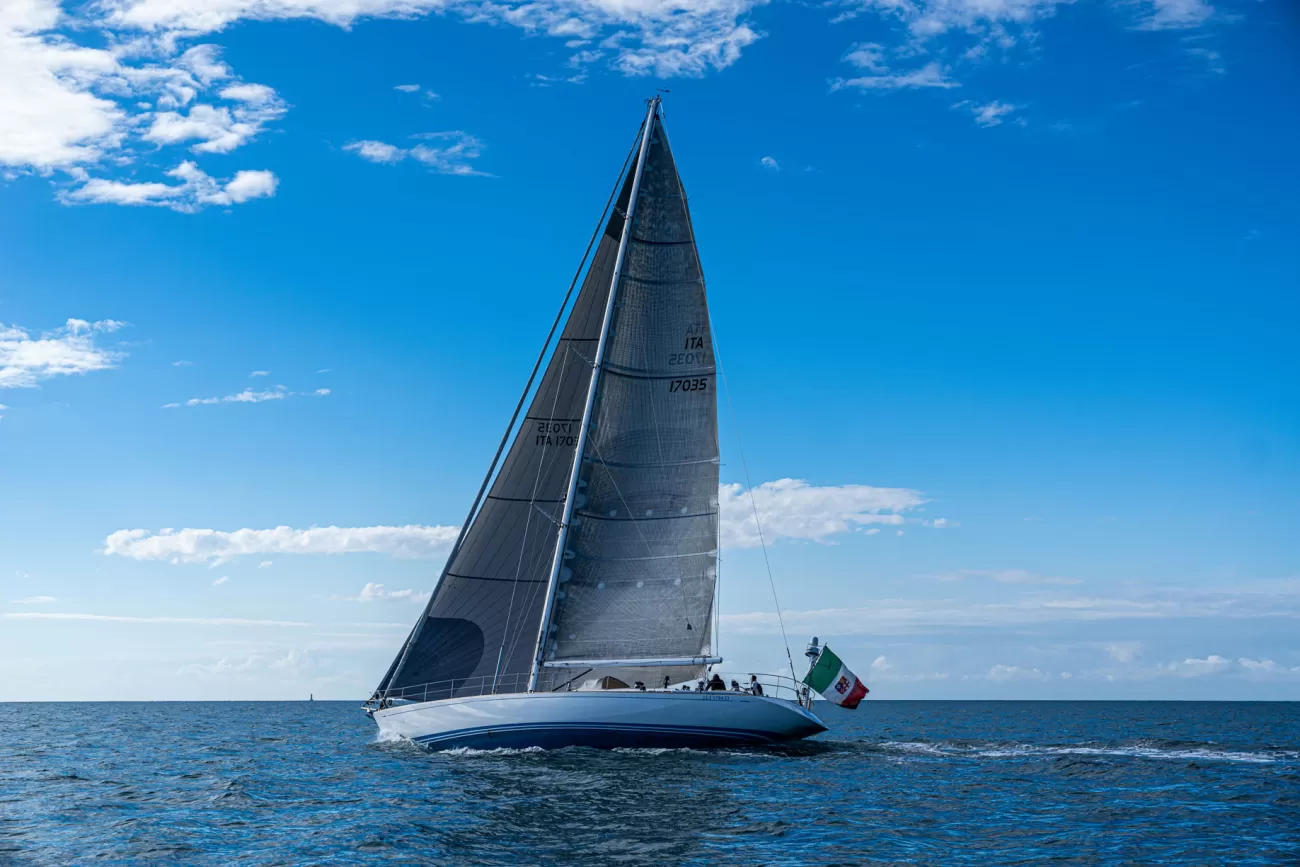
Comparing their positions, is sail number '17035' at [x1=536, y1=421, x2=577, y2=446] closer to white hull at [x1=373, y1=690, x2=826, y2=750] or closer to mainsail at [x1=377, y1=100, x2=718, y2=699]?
mainsail at [x1=377, y1=100, x2=718, y2=699]

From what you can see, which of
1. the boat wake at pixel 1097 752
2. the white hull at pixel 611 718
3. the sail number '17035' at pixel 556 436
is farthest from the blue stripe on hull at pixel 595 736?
the boat wake at pixel 1097 752

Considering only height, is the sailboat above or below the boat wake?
above

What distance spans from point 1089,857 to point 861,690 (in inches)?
501

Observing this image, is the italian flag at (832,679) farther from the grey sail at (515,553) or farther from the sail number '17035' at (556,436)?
the sail number '17035' at (556,436)

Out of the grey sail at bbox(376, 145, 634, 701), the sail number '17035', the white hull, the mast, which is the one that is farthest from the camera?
the sail number '17035'

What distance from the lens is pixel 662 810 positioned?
20.5 metres

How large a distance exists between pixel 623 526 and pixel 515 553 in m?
3.39

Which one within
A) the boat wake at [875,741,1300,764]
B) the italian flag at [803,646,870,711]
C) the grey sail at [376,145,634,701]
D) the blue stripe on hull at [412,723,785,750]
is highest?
the grey sail at [376,145,634,701]

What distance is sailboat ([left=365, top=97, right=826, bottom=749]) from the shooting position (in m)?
29.6

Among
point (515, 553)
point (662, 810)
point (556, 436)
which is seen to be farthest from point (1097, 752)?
point (662, 810)

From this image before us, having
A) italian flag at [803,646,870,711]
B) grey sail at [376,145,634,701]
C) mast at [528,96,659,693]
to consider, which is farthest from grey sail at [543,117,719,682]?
italian flag at [803,646,870,711]

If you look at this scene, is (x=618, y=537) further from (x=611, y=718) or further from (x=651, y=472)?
(x=611, y=718)

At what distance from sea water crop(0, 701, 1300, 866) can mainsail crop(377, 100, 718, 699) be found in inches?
119

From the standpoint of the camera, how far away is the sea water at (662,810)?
58.3 feet
